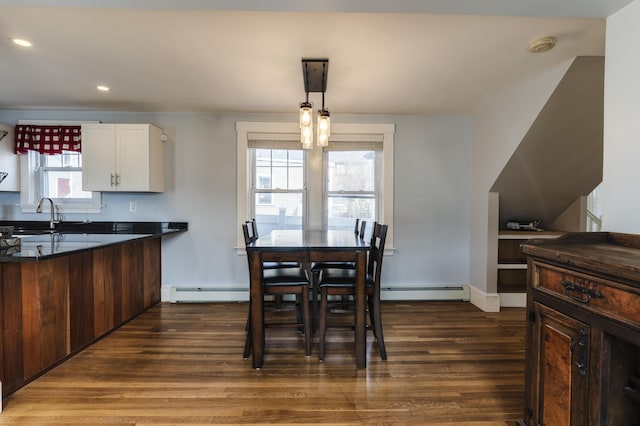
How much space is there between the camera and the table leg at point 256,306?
84.7 inches

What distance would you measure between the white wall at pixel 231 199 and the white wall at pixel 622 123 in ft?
6.94

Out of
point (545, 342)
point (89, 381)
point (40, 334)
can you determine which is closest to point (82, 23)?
point (40, 334)

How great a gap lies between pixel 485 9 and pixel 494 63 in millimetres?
969

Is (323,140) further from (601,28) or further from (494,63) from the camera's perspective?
(601,28)

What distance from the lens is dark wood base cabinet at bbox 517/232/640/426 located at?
1044mm

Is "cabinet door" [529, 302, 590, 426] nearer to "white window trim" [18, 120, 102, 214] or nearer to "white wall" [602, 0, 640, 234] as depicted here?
"white wall" [602, 0, 640, 234]

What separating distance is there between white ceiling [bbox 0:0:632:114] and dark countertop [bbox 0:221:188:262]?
1344 mm

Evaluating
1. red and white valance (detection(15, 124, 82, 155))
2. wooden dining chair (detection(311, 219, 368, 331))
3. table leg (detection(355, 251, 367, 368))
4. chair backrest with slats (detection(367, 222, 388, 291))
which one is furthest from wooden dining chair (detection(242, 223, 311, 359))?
red and white valance (detection(15, 124, 82, 155))

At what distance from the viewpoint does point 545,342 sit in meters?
1.34

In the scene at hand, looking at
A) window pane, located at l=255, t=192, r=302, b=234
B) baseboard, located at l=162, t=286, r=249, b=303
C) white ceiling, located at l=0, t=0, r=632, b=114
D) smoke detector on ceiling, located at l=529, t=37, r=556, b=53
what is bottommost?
baseboard, located at l=162, t=286, r=249, b=303

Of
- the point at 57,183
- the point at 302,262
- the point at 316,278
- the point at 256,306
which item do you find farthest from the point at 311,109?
the point at 57,183

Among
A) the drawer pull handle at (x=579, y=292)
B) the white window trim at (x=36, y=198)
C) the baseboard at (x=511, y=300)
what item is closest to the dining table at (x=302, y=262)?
the drawer pull handle at (x=579, y=292)

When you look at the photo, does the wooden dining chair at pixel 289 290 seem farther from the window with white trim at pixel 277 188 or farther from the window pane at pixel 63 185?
the window pane at pixel 63 185

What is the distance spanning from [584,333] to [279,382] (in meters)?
1.66
